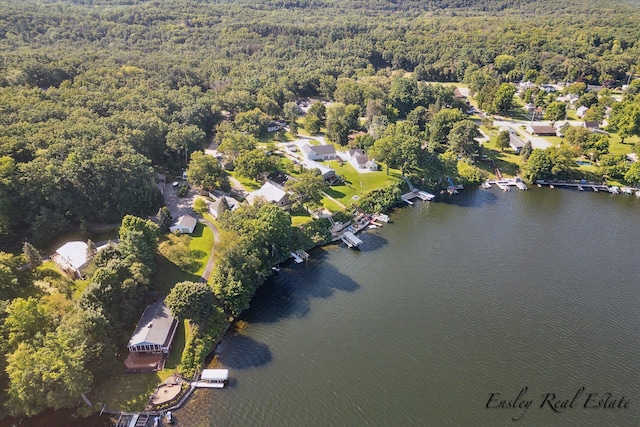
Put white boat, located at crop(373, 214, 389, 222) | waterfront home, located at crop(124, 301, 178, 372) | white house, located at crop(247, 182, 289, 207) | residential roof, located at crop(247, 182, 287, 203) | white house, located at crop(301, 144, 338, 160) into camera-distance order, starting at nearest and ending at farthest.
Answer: waterfront home, located at crop(124, 301, 178, 372) → white house, located at crop(247, 182, 289, 207) → residential roof, located at crop(247, 182, 287, 203) → white boat, located at crop(373, 214, 389, 222) → white house, located at crop(301, 144, 338, 160)

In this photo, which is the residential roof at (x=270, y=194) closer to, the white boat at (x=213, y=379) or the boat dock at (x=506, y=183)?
the white boat at (x=213, y=379)

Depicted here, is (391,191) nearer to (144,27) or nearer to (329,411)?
(329,411)

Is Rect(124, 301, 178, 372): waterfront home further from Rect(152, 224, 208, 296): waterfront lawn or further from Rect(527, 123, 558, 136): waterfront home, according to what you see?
Rect(527, 123, 558, 136): waterfront home

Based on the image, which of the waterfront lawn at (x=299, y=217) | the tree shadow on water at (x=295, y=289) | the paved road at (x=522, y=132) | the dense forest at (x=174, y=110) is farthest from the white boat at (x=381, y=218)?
the paved road at (x=522, y=132)

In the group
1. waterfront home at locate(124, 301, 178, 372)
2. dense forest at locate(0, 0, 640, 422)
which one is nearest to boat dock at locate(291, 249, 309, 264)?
dense forest at locate(0, 0, 640, 422)

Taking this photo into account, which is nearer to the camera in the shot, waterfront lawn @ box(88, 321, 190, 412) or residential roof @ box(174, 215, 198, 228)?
waterfront lawn @ box(88, 321, 190, 412)

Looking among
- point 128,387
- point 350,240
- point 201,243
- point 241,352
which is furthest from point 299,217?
point 128,387

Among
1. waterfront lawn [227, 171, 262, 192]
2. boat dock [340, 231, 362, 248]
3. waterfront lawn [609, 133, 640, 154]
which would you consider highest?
waterfront lawn [227, 171, 262, 192]
